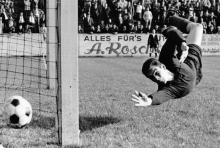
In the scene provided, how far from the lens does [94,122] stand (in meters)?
6.41

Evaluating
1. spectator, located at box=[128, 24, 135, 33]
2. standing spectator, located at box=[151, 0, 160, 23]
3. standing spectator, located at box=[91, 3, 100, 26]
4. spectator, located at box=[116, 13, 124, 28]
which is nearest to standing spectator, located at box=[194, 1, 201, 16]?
standing spectator, located at box=[151, 0, 160, 23]

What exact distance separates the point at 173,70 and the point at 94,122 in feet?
5.75

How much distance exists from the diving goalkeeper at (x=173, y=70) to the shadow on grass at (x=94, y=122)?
0.69 metres

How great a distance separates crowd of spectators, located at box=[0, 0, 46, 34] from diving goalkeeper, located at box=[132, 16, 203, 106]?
19190 mm

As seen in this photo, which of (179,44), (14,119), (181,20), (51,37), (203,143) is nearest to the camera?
(14,119)

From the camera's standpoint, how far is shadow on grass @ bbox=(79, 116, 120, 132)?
19.9 ft

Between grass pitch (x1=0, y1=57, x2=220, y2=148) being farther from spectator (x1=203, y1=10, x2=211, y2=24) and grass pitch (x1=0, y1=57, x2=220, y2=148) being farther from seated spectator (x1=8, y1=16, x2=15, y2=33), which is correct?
spectator (x1=203, y1=10, x2=211, y2=24)

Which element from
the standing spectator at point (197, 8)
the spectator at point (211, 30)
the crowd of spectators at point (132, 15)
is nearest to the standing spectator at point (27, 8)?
the crowd of spectators at point (132, 15)

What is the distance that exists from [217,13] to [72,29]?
28472 millimetres

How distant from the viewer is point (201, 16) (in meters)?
29.5

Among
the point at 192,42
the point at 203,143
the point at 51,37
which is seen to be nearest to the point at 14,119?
the point at 203,143

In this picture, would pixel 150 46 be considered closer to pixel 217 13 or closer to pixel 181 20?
pixel 217 13

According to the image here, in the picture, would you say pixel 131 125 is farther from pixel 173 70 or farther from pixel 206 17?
pixel 206 17

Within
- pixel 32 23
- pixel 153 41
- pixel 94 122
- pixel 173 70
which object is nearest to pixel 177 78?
pixel 173 70
